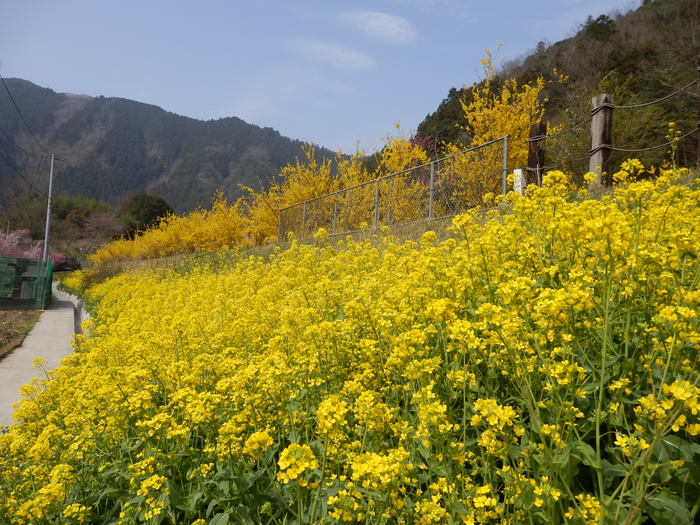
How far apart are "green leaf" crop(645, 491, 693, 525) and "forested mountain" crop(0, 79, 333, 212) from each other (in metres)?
93.8

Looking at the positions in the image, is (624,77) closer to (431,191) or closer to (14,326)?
(431,191)

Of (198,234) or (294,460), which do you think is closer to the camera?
(294,460)

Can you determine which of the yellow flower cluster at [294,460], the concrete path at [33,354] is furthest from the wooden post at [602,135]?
the concrete path at [33,354]

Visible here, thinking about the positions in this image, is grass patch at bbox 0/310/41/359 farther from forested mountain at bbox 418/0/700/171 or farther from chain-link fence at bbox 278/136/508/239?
forested mountain at bbox 418/0/700/171

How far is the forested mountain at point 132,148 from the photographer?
4136 inches

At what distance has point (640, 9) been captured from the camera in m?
28.1

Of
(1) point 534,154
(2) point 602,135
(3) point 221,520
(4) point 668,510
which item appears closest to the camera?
(4) point 668,510

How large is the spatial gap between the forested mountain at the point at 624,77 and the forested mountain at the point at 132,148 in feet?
245

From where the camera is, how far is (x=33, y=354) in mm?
8094

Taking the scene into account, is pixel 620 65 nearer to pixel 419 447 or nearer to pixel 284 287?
pixel 284 287

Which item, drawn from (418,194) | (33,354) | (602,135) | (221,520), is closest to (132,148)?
(33,354)

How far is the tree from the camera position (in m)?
47.8

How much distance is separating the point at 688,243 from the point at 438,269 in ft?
4.37

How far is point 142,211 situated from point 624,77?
46.4m
